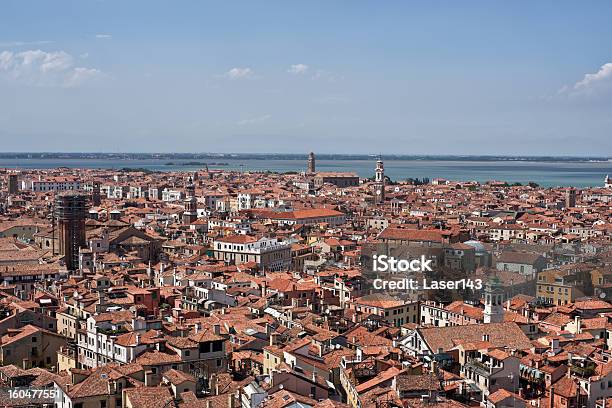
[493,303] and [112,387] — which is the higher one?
[112,387]

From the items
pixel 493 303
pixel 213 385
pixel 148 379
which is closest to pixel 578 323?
pixel 493 303

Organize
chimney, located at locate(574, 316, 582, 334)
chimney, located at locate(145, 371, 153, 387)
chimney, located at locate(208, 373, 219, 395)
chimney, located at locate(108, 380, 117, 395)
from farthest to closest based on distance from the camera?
chimney, located at locate(574, 316, 582, 334) < chimney, located at locate(145, 371, 153, 387) < chimney, located at locate(208, 373, 219, 395) < chimney, located at locate(108, 380, 117, 395)

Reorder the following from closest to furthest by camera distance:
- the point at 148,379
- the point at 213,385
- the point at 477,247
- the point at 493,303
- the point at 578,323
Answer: the point at 213,385
the point at 148,379
the point at 578,323
the point at 493,303
the point at 477,247

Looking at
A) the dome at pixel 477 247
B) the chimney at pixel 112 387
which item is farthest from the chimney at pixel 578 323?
the chimney at pixel 112 387

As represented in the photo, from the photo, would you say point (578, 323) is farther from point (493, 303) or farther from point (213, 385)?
point (213, 385)

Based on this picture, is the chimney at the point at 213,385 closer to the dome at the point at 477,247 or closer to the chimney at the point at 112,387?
the chimney at the point at 112,387

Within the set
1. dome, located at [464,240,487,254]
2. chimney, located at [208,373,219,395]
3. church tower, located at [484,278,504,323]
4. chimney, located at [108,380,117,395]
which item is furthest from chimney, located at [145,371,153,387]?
dome, located at [464,240,487,254]

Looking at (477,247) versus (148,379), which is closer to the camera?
(148,379)

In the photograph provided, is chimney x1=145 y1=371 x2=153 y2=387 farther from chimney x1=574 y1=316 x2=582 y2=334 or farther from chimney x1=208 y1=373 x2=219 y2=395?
chimney x1=574 y1=316 x2=582 y2=334

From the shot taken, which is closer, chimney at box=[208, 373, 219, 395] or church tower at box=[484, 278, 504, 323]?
chimney at box=[208, 373, 219, 395]

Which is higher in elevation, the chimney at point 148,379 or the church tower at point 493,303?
the chimney at point 148,379
